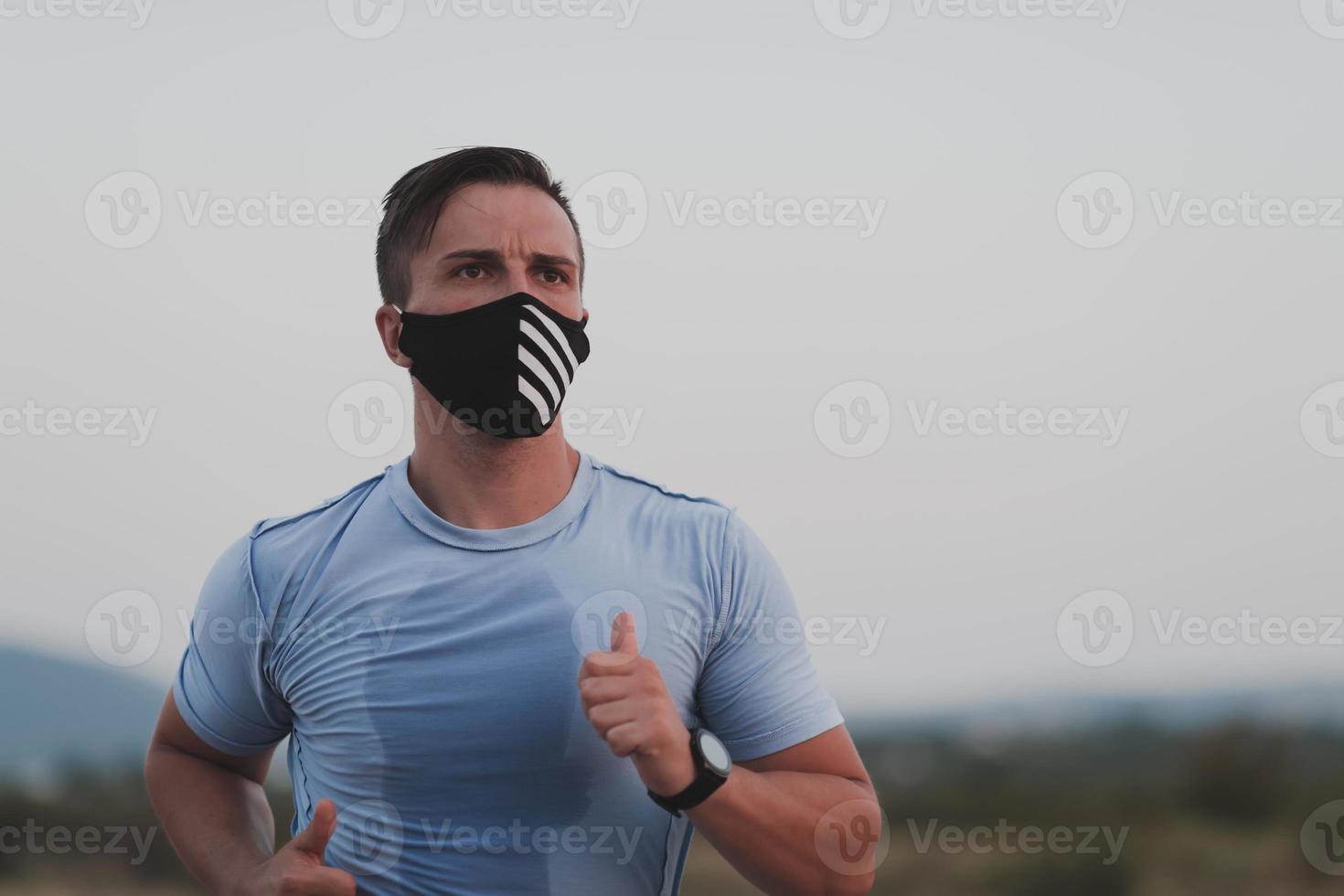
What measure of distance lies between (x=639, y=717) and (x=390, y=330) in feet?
4.49

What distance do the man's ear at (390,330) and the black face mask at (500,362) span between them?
83 mm

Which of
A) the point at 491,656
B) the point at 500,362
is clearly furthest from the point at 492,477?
the point at 491,656

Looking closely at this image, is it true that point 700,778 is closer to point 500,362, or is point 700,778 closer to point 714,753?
point 714,753

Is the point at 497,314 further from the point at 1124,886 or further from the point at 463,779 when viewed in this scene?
the point at 1124,886

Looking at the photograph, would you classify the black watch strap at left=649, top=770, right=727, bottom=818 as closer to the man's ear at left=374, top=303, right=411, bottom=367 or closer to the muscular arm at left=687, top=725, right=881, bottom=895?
the muscular arm at left=687, top=725, right=881, bottom=895

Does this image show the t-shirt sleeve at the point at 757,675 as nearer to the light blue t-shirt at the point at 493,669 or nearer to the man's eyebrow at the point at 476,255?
the light blue t-shirt at the point at 493,669

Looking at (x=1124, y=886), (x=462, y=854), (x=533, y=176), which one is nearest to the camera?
(x=462, y=854)

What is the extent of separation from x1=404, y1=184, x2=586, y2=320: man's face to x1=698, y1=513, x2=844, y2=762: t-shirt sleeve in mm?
805

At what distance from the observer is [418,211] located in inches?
119

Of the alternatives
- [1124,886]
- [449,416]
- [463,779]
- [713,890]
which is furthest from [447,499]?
[1124,886]

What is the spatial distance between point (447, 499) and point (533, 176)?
2.93 feet

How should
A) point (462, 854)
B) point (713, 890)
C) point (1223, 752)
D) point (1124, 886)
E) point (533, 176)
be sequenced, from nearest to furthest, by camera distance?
point (462, 854), point (533, 176), point (713, 890), point (1124, 886), point (1223, 752)

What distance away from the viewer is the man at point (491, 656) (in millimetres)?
2631

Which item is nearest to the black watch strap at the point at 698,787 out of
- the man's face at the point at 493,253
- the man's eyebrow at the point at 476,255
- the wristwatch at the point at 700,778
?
the wristwatch at the point at 700,778
